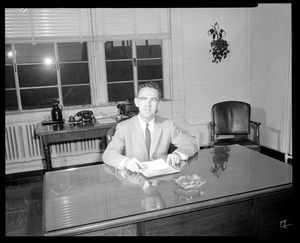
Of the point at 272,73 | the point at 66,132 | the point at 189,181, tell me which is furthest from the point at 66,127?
the point at 272,73

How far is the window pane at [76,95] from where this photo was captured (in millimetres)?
4871

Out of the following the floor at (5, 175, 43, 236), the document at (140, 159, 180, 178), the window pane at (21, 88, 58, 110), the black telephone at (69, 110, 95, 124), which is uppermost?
the window pane at (21, 88, 58, 110)

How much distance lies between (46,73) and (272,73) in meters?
3.82

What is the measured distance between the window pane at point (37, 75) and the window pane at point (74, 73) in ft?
0.53

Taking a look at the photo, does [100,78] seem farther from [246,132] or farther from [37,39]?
[246,132]

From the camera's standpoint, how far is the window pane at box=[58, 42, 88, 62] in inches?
184

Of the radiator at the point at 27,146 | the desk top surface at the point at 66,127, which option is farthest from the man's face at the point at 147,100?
the radiator at the point at 27,146

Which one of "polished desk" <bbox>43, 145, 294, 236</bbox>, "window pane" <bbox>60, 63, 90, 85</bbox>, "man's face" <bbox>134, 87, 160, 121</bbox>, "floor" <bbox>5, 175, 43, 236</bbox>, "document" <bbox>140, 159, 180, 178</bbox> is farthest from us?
"window pane" <bbox>60, 63, 90, 85</bbox>

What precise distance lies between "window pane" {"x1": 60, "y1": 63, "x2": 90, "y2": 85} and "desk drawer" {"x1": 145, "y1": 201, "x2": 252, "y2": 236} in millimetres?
3759

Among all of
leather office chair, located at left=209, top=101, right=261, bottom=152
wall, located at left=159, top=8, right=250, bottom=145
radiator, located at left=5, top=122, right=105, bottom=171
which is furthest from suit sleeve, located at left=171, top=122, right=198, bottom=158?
wall, located at left=159, top=8, right=250, bottom=145

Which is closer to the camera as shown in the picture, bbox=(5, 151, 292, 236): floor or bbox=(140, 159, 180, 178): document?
bbox=(140, 159, 180, 178): document

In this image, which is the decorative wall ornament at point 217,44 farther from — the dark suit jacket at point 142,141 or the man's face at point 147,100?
the man's face at point 147,100

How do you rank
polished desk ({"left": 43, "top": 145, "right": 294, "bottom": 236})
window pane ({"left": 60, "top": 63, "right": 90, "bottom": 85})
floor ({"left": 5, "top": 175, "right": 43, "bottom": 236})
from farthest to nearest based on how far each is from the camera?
window pane ({"left": 60, "top": 63, "right": 90, "bottom": 85}) → floor ({"left": 5, "top": 175, "right": 43, "bottom": 236}) → polished desk ({"left": 43, "top": 145, "right": 294, "bottom": 236})

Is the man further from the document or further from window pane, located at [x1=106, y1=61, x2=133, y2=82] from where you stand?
window pane, located at [x1=106, y1=61, x2=133, y2=82]
